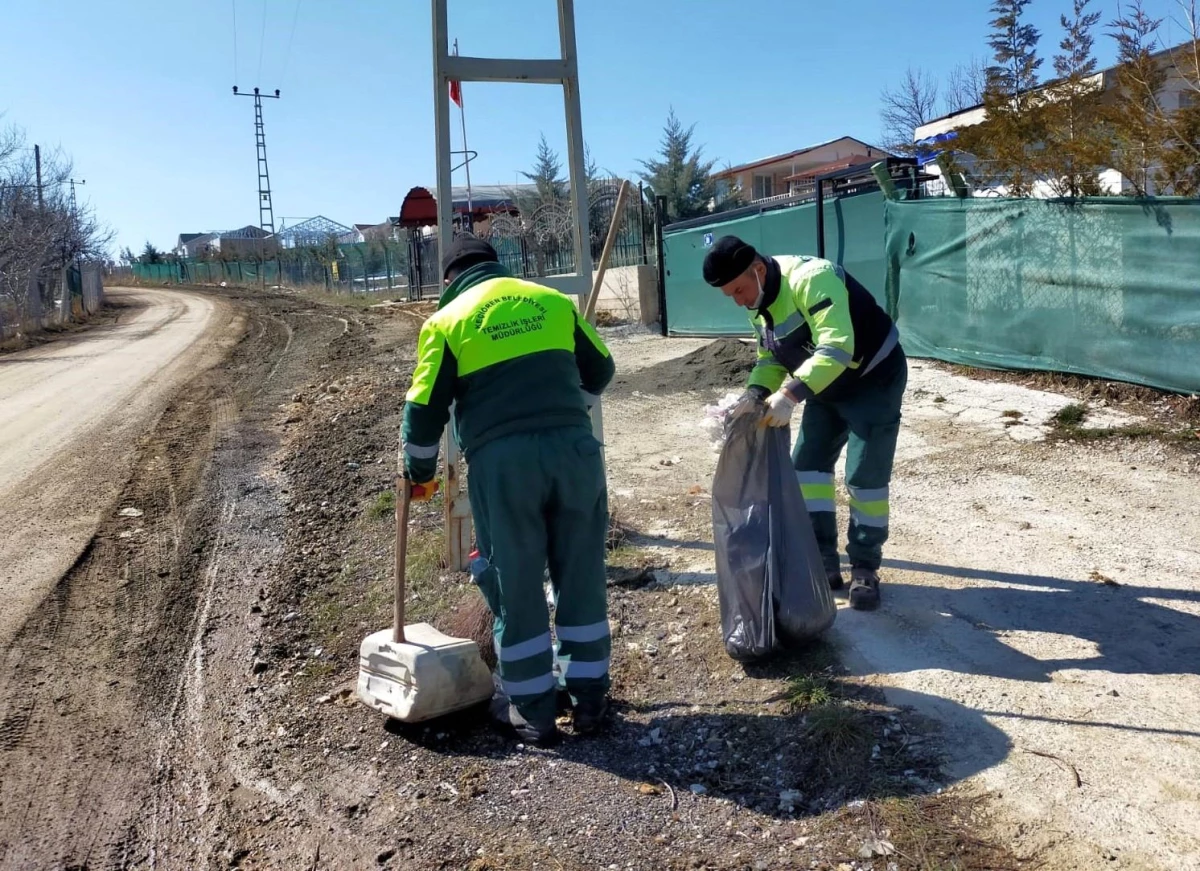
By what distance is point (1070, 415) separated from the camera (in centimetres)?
708

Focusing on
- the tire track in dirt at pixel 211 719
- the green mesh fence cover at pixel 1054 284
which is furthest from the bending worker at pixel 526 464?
the green mesh fence cover at pixel 1054 284

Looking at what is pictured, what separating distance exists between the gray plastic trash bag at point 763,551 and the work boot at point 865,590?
419mm

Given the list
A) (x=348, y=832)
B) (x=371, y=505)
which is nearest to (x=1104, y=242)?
(x=371, y=505)

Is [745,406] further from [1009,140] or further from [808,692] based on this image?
[1009,140]

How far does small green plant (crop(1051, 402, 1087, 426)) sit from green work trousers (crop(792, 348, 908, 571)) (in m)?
3.38

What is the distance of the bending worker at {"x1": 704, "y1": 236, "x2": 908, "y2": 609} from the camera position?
12.5 feet

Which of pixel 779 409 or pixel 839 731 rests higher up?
pixel 779 409

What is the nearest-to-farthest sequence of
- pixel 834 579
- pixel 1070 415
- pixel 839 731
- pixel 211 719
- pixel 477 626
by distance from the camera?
pixel 839 731, pixel 211 719, pixel 477 626, pixel 834 579, pixel 1070 415

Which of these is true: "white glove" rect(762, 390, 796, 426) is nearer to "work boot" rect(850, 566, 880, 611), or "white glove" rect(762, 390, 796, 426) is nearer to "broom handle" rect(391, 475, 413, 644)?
"work boot" rect(850, 566, 880, 611)

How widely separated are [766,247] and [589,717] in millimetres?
9640

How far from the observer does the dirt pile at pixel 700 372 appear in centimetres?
1005

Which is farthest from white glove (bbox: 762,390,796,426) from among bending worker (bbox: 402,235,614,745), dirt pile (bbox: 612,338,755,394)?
dirt pile (bbox: 612,338,755,394)

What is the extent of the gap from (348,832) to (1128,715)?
2.58 m

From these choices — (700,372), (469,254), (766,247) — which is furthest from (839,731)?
(766,247)
